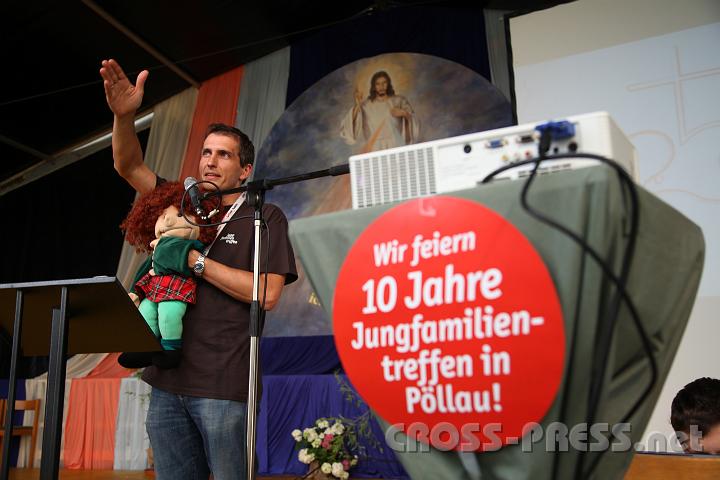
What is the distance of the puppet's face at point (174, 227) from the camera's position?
1551 mm

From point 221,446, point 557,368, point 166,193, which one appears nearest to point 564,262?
point 557,368

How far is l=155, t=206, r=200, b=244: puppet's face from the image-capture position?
1551 millimetres

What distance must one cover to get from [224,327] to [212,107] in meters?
5.19

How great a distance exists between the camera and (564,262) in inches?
23.6

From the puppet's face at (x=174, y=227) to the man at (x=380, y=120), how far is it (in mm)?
3721

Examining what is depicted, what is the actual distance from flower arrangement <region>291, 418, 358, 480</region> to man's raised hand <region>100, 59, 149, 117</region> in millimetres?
3087

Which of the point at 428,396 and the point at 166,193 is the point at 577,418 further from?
the point at 166,193

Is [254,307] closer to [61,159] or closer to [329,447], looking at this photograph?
[329,447]

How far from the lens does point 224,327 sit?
147 cm

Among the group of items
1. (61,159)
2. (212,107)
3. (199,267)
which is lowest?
(199,267)

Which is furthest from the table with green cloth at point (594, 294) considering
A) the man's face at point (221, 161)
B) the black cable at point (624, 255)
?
the man's face at point (221, 161)

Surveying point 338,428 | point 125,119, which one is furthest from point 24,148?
point 125,119

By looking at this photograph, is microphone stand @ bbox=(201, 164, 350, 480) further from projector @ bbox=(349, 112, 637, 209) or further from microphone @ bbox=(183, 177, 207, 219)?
projector @ bbox=(349, 112, 637, 209)

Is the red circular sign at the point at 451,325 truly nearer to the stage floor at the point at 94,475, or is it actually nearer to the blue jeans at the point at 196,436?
the blue jeans at the point at 196,436
